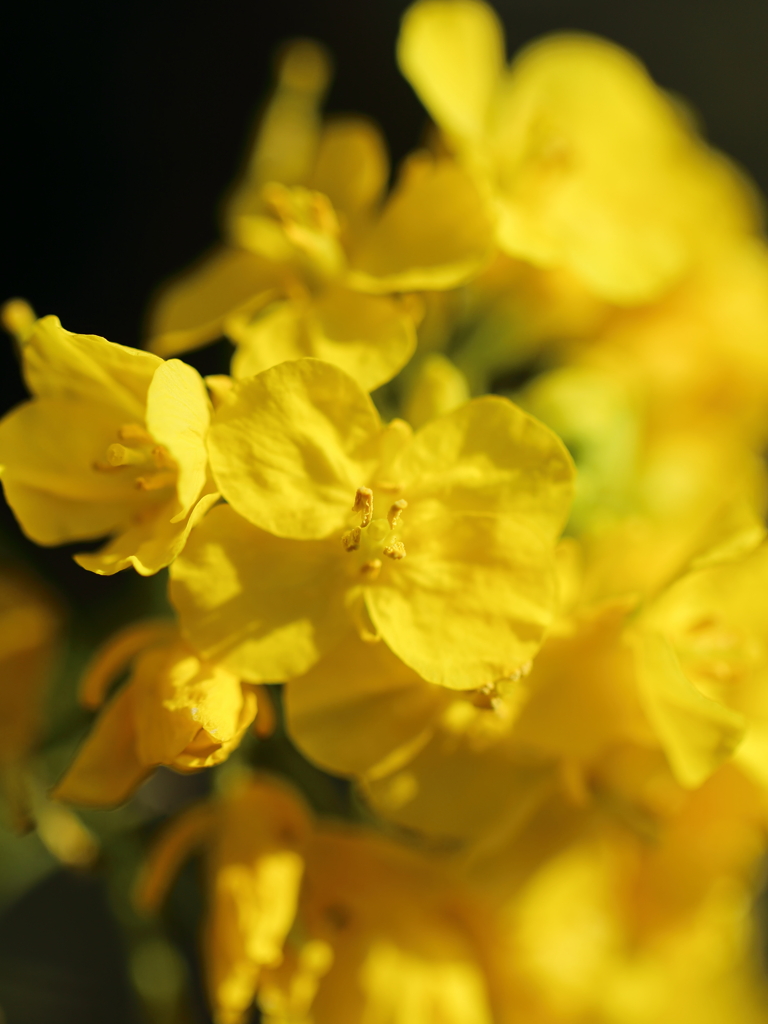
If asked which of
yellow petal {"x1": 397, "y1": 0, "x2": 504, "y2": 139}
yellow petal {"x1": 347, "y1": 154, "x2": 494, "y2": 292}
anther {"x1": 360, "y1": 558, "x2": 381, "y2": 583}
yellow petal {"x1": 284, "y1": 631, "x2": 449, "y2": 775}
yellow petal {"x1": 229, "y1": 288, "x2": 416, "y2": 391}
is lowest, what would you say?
yellow petal {"x1": 284, "y1": 631, "x2": 449, "y2": 775}

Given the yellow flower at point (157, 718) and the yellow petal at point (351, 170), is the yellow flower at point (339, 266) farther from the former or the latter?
the yellow flower at point (157, 718)

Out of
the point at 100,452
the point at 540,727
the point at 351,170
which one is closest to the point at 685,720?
the point at 540,727

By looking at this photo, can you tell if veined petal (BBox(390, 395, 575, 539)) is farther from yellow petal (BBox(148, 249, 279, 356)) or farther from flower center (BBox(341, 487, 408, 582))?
yellow petal (BBox(148, 249, 279, 356))

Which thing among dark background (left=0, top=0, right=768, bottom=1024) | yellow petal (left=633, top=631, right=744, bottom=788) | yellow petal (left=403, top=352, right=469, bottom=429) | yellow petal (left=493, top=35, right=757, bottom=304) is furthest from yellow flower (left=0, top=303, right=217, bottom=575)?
dark background (left=0, top=0, right=768, bottom=1024)

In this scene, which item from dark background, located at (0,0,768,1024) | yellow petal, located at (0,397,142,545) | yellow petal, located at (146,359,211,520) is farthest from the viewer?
dark background, located at (0,0,768,1024)

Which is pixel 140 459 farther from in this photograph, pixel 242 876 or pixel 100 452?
pixel 242 876

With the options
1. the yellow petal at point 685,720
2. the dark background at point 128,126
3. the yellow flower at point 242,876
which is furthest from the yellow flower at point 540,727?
the dark background at point 128,126
